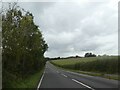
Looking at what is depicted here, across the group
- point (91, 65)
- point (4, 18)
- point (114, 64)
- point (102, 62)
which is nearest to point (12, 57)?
point (4, 18)

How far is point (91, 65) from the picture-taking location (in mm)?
73312

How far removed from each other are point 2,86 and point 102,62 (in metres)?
48.3

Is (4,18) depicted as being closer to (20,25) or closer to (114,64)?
(20,25)

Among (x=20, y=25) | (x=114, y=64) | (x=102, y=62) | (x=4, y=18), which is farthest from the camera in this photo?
(x=102, y=62)

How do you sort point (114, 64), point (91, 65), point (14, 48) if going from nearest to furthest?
point (14, 48) → point (114, 64) → point (91, 65)

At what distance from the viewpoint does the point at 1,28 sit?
1969 centimetres

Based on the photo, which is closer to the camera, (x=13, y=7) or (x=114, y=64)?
(x=13, y=7)

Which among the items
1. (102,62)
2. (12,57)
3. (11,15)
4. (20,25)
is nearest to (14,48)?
(12,57)

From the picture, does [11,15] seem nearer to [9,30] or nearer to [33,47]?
[9,30]

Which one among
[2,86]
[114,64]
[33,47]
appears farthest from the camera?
[114,64]

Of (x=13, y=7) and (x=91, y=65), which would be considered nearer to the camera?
(x=13, y=7)

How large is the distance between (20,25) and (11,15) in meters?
5.75

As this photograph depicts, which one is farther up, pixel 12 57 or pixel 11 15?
pixel 11 15

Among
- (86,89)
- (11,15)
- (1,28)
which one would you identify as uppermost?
(11,15)
